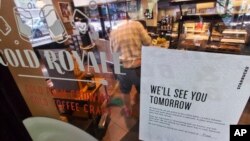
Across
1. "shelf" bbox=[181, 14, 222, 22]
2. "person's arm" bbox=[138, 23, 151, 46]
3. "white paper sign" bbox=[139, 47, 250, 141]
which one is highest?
"shelf" bbox=[181, 14, 222, 22]

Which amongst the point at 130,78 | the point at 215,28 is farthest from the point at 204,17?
the point at 130,78

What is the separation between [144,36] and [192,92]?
0.26 metres

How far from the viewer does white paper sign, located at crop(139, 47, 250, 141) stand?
527mm

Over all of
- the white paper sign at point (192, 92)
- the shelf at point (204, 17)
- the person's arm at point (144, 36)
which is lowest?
the white paper sign at point (192, 92)

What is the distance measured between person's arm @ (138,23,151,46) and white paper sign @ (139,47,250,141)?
0.07 feet

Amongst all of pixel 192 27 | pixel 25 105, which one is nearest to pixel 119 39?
pixel 192 27

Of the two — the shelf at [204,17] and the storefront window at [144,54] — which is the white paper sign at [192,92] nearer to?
the storefront window at [144,54]

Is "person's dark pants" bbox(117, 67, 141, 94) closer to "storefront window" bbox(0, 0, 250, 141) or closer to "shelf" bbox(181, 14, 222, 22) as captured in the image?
"storefront window" bbox(0, 0, 250, 141)

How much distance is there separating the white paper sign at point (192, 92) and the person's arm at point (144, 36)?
0.07ft

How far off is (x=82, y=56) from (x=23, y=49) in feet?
1.01

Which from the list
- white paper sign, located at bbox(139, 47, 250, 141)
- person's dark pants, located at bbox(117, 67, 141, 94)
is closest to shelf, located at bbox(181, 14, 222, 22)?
white paper sign, located at bbox(139, 47, 250, 141)

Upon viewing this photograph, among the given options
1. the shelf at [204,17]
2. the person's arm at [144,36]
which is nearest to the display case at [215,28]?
the shelf at [204,17]

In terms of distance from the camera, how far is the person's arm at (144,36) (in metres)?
0.59

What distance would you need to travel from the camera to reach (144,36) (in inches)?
23.7
